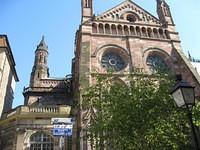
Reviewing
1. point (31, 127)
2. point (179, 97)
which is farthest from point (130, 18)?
point (179, 97)

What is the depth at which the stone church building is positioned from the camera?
883 inches

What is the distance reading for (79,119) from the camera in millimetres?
22109

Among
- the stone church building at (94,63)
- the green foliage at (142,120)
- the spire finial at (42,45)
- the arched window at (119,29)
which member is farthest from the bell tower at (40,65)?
the green foliage at (142,120)

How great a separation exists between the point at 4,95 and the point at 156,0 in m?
24.0

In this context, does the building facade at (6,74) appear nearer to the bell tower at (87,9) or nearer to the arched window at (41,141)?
the arched window at (41,141)

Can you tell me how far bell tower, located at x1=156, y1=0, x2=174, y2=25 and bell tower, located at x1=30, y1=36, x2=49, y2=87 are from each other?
64.3 feet

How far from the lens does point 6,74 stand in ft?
102

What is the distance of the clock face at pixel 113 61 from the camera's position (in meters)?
29.0

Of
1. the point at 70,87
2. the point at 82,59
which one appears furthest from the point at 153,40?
the point at 70,87

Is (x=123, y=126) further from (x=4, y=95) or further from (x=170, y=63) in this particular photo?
(x=4, y=95)

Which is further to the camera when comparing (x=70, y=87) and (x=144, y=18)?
(x=70, y=87)

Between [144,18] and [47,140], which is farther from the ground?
[144,18]

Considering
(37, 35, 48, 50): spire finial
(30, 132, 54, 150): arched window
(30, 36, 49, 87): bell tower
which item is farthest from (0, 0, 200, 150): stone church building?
(37, 35, 48, 50): spire finial

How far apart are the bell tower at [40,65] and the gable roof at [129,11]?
14.4 m
